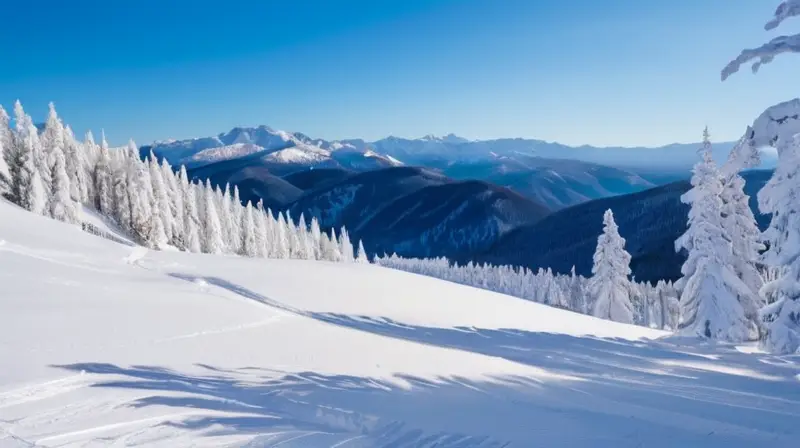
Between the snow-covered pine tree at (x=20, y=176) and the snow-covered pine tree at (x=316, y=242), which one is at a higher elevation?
the snow-covered pine tree at (x=20, y=176)

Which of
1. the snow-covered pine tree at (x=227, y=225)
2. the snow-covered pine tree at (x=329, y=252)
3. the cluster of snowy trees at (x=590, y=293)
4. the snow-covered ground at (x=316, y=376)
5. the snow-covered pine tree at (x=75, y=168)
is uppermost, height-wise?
the snow-covered pine tree at (x=75, y=168)

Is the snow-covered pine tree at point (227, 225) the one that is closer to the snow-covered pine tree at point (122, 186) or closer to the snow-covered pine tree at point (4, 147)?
the snow-covered pine tree at point (122, 186)

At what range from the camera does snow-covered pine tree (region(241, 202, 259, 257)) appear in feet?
232

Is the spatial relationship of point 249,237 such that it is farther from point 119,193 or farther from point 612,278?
point 612,278

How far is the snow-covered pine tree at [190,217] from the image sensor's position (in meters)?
59.1

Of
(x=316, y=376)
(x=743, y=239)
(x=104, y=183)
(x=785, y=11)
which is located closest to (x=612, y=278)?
(x=743, y=239)

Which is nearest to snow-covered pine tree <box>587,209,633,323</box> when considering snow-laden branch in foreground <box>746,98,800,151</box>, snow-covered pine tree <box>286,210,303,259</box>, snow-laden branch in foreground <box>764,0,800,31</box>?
snow-laden branch in foreground <box>746,98,800,151</box>

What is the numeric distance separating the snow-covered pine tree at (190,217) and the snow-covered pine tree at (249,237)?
755 cm

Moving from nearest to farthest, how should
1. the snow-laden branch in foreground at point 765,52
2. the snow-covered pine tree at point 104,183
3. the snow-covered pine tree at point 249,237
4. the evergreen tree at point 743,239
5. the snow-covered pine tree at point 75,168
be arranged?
the snow-laden branch in foreground at point 765,52 < the evergreen tree at point 743,239 < the snow-covered pine tree at point 75,168 < the snow-covered pine tree at point 104,183 < the snow-covered pine tree at point 249,237

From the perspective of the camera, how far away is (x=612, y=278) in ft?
151

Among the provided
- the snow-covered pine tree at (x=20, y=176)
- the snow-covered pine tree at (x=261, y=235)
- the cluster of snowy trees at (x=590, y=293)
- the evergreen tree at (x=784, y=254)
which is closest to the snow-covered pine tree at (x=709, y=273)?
the evergreen tree at (x=784, y=254)

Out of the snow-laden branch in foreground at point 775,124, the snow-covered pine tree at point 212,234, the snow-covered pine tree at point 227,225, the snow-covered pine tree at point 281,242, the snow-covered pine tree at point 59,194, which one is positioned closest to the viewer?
the snow-laden branch in foreground at point 775,124

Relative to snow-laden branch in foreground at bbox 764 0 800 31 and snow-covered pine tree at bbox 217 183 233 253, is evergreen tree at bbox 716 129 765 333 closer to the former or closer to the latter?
snow-laden branch in foreground at bbox 764 0 800 31

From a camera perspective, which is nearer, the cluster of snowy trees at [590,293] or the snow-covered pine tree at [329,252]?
the cluster of snowy trees at [590,293]
